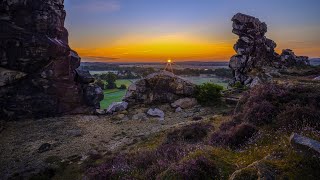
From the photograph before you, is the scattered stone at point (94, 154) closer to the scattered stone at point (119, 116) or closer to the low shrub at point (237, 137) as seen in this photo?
the scattered stone at point (119, 116)

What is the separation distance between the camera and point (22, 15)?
3209 cm

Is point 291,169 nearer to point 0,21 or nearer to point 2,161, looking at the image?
point 2,161

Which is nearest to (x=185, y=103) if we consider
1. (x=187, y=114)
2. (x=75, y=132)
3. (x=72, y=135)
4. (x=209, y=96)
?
(x=187, y=114)

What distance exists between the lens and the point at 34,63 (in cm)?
3247

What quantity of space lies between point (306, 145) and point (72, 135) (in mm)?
21414

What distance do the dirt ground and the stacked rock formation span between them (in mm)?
2367

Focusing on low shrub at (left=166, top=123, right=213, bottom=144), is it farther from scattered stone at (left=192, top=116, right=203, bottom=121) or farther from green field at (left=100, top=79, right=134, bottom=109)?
green field at (left=100, top=79, right=134, bottom=109)

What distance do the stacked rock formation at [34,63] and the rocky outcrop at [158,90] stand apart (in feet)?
21.3

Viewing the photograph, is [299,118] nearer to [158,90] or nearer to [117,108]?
[158,90]

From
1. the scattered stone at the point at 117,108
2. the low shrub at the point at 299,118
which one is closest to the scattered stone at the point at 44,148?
the scattered stone at the point at 117,108

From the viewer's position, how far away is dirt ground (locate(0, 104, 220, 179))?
68.0ft

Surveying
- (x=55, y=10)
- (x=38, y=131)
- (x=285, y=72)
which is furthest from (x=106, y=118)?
(x=285, y=72)

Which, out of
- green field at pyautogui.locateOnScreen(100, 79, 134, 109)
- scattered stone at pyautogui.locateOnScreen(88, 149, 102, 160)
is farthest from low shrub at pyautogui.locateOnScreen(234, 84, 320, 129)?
green field at pyautogui.locateOnScreen(100, 79, 134, 109)

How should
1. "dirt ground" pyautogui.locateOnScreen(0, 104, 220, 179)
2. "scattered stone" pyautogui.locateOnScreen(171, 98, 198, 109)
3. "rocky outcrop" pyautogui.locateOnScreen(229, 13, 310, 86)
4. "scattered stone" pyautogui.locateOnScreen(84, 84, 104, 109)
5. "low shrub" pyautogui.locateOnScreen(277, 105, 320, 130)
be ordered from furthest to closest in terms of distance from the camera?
"rocky outcrop" pyautogui.locateOnScreen(229, 13, 310, 86)
"scattered stone" pyautogui.locateOnScreen(84, 84, 104, 109)
"scattered stone" pyautogui.locateOnScreen(171, 98, 198, 109)
"dirt ground" pyautogui.locateOnScreen(0, 104, 220, 179)
"low shrub" pyautogui.locateOnScreen(277, 105, 320, 130)
